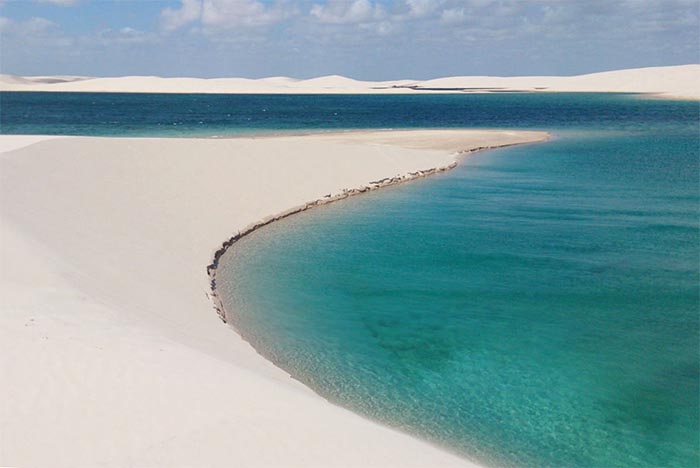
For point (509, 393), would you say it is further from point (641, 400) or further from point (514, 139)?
point (514, 139)

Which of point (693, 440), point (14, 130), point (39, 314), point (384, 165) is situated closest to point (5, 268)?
point (39, 314)

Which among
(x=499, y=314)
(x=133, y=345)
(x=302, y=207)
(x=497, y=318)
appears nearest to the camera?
(x=133, y=345)

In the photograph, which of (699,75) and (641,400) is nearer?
(641,400)

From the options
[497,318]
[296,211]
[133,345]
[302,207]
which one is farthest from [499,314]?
[302,207]

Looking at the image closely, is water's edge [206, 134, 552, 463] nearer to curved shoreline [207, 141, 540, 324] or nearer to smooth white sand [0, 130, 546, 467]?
curved shoreline [207, 141, 540, 324]

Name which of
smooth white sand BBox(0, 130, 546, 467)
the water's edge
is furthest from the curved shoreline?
smooth white sand BBox(0, 130, 546, 467)

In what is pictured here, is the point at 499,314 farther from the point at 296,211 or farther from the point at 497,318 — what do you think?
the point at 296,211
